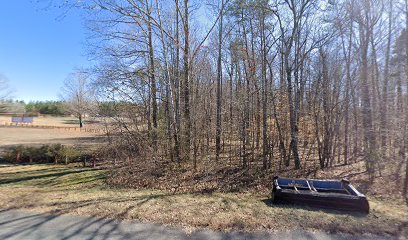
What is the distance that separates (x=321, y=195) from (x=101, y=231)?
4.27 m

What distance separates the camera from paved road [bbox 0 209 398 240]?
353 centimetres

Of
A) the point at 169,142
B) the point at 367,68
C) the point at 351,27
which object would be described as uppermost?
the point at 351,27

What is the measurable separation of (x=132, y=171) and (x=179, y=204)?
4.22 meters

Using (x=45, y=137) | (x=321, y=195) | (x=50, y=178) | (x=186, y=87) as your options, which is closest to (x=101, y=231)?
(x=321, y=195)

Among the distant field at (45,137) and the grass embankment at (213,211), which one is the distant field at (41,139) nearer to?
the distant field at (45,137)

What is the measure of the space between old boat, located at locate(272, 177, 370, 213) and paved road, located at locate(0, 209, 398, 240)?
1129mm

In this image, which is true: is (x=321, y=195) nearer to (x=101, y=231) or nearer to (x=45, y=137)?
(x=101, y=231)

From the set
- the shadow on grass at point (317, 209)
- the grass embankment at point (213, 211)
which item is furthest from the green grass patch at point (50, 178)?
the shadow on grass at point (317, 209)

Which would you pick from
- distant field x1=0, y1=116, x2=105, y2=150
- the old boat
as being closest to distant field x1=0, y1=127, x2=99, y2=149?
distant field x1=0, y1=116, x2=105, y2=150

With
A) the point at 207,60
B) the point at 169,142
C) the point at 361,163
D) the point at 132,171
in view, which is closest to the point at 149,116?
the point at 169,142

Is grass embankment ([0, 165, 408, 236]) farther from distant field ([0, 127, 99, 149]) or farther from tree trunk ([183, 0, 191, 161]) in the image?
distant field ([0, 127, 99, 149])

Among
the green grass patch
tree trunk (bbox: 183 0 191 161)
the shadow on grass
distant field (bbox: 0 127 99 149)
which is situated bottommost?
the green grass patch

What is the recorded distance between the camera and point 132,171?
873 centimetres

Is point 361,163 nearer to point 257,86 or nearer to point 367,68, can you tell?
point 367,68
